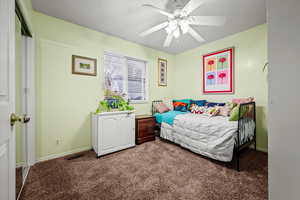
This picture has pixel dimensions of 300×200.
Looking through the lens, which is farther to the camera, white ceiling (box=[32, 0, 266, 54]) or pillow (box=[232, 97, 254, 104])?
pillow (box=[232, 97, 254, 104])

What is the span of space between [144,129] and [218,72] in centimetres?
228

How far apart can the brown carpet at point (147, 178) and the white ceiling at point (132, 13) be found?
2441 millimetres

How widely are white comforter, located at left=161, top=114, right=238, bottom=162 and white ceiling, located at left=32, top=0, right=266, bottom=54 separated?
182 cm

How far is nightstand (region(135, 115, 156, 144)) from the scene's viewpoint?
2.55 metres

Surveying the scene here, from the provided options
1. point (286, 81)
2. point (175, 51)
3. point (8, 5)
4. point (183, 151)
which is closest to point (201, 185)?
point (183, 151)

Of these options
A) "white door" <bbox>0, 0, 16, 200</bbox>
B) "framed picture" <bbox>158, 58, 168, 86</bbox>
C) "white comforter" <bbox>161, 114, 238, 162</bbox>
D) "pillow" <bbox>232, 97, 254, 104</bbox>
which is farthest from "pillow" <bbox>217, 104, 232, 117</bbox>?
"white door" <bbox>0, 0, 16, 200</bbox>

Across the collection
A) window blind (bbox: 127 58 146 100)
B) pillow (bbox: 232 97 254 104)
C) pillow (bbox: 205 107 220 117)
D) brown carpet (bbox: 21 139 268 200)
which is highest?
window blind (bbox: 127 58 146 100)

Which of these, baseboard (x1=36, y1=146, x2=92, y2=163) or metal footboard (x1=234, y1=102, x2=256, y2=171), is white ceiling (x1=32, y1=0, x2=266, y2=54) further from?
baseboard (x1=36, y1=146, x2=92, y2=163)

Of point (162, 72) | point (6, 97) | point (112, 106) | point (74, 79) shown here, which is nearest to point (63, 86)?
point (74, 79)

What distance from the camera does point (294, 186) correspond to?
0.48 m

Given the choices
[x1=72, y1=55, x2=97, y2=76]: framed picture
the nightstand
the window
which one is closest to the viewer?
[x1=72, y1=55, x2=97, y2=76]: framed picture

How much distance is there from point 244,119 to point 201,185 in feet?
4.17

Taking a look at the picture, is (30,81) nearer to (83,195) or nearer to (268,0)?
(83,195)

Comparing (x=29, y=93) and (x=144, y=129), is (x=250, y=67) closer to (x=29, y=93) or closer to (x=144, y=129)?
(x=144, y=129)
